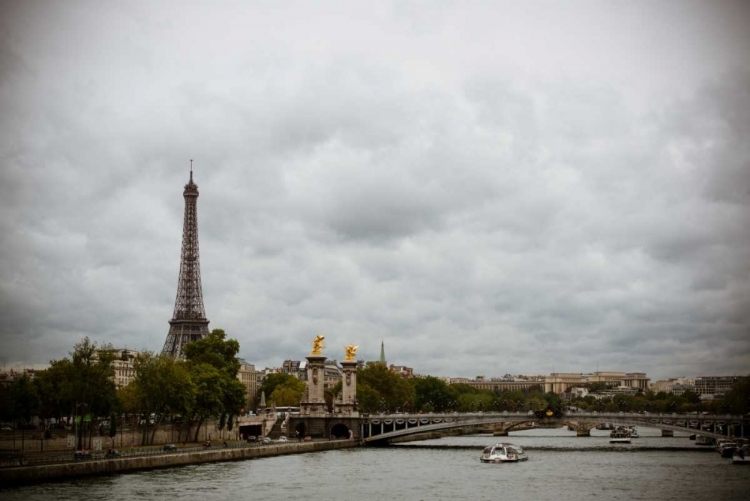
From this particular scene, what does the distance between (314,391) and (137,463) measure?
140 feet

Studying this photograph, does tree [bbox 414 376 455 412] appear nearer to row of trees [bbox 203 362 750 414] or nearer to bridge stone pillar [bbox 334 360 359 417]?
row of trees [bbox 203 362 750 414]

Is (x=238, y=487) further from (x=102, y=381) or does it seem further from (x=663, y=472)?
(x=663, y=472)

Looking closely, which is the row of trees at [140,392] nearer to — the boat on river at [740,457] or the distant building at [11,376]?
the distant building at [11,376]

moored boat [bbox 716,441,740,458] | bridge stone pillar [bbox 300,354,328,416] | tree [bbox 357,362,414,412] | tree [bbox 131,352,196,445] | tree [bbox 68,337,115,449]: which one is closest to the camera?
tree [bbox 68,337,115,449]

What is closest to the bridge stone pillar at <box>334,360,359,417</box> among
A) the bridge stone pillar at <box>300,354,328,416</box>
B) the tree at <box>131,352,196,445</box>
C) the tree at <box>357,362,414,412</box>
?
the bridge stone pillar at <box>300,354,328,416</box>

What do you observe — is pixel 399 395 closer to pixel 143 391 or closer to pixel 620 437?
pixel 620 437

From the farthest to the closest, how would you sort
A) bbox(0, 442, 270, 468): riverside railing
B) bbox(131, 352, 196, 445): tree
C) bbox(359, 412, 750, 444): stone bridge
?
bbox(359, 412, 750, 444): stone bridge
bbox(131, 352, 196, 445): tree
bbox(0, 442, 270, 468): riverside railing

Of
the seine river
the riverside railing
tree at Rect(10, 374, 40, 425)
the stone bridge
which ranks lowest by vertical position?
the seine river

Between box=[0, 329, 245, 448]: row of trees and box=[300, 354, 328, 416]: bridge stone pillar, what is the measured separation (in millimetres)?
9236

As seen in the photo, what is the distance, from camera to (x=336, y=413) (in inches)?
4166

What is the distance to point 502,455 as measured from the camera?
78.4 metres

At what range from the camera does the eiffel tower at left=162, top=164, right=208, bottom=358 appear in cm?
13100

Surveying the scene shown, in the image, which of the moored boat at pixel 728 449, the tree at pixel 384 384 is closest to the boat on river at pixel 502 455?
the moored boat at pixel 728 449

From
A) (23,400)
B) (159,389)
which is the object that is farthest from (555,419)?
(23,400)
